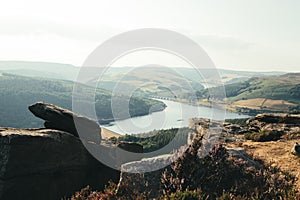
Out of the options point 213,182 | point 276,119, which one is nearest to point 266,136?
point 276,119

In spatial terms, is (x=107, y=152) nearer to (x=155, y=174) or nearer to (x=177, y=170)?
(x=155, y=174)

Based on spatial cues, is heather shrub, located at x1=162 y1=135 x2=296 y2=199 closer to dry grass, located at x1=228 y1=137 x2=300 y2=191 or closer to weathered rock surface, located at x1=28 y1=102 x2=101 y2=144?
dry grass, located at x1=228 y1=137 x2=300 y2=191

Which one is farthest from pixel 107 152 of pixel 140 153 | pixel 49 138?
pixel 49 138

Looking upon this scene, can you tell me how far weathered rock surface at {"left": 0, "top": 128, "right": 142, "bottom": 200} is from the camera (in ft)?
47.9

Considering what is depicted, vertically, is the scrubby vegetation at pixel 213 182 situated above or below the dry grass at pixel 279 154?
above

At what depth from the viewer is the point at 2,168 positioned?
14484 millimetres

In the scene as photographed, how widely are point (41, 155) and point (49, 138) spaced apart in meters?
0.97

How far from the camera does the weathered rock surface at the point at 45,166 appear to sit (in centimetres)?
1459

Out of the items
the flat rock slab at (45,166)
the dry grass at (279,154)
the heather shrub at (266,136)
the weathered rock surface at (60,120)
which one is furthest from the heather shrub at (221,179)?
the heather shrub at (266,136)

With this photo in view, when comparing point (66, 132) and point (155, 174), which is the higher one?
point (66, 132)

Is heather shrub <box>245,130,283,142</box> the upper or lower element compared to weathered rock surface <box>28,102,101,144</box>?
lower

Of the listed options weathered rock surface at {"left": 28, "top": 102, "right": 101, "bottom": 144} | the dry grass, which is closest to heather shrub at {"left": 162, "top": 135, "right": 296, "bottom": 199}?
the dry grass

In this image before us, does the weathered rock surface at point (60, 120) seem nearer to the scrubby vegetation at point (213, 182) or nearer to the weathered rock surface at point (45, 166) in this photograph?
the weathered rock surface at point (45, 166)

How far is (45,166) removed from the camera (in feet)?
50.7
